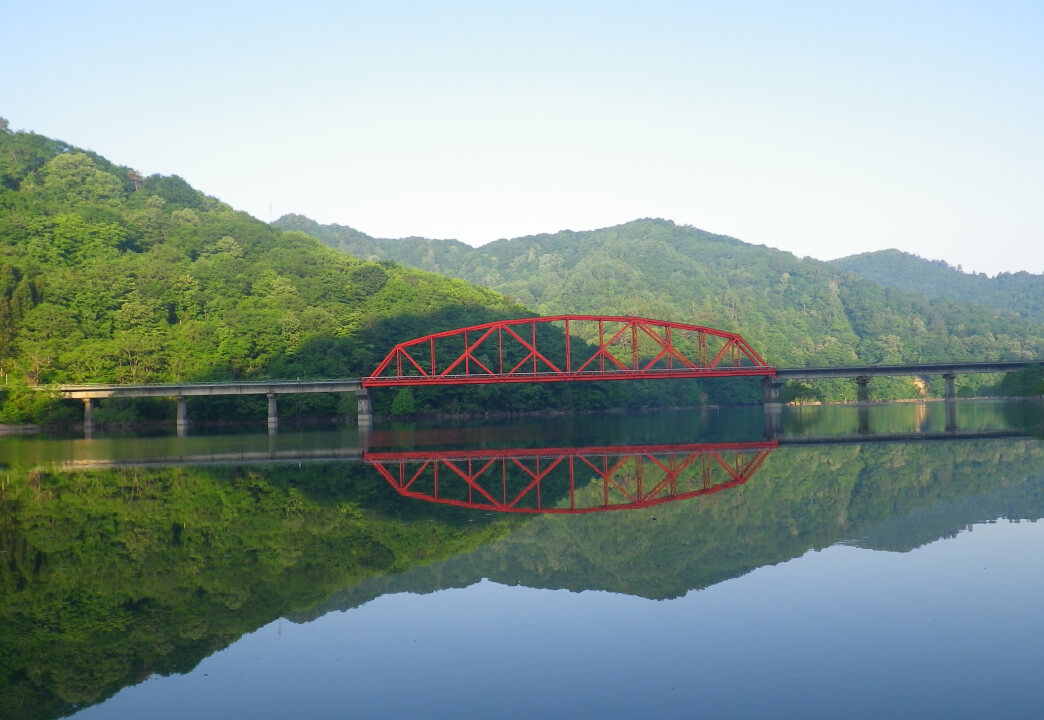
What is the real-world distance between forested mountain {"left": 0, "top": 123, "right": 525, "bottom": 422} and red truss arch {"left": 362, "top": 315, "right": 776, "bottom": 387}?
4697mm

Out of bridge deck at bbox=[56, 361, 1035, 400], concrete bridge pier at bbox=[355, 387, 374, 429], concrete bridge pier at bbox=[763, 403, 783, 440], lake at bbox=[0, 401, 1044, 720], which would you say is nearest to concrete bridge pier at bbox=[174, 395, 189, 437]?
bridge deck at bbox=[56, 361, 1035, 400]

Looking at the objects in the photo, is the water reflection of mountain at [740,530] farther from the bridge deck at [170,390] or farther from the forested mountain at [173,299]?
the forested mountain at [173,299]

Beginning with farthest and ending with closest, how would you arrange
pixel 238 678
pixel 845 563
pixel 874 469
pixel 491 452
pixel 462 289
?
pixel 462 289
pixel 491 452
pixel 874 469
pixel 845 563
pixel 238 678

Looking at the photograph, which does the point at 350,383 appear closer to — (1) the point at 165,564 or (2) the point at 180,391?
(2) the point at 180,391

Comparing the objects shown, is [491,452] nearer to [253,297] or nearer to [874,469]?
[874,469]

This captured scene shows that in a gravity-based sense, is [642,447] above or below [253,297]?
below

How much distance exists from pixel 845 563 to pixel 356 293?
11002cm

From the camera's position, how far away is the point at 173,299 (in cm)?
11300

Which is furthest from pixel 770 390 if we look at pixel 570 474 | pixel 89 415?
pixel 570 474

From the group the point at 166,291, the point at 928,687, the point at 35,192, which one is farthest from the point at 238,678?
the point at 35,192

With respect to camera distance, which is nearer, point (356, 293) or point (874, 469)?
point (874, 469)

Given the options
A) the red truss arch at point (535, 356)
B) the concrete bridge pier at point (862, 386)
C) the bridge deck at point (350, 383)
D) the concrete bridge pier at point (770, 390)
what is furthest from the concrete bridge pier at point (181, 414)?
the concrete bridge pier at point (862, 386)

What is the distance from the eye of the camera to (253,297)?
118m

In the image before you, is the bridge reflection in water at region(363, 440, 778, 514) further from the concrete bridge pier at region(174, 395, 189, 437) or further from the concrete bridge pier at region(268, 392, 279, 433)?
the concrete bridge pier at region(174, 395, 189, 437)
